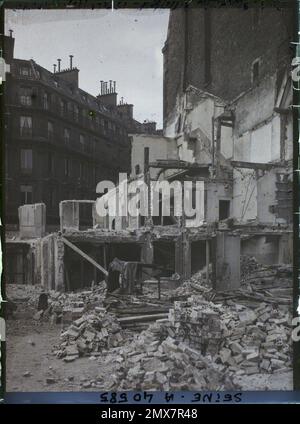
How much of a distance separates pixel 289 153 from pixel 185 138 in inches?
71.7

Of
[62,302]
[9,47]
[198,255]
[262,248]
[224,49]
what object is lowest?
[62,302]

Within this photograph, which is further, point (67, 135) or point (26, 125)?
point (67, 135)

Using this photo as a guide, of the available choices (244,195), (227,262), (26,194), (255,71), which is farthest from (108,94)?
(227,262)

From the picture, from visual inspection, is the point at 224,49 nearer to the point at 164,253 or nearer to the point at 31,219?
the point at 164,253

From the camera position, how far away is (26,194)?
5945mm

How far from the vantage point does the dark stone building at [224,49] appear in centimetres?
582

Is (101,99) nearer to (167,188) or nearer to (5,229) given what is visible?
(167,188)

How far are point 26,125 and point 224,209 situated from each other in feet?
11.3

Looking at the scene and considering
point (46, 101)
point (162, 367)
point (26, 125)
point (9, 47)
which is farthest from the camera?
point (46, 101)

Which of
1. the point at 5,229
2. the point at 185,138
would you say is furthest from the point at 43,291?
the point at 185,138

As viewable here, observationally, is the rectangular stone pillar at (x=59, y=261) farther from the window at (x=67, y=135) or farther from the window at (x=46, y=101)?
the window at (x=46, y=101)

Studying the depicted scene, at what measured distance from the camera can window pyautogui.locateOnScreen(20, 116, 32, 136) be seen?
19.9 ft

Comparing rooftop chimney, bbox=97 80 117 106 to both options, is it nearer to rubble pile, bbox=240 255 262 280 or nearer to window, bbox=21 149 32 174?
window, bbox=21 149 32 174

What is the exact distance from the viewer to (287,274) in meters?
5.81
